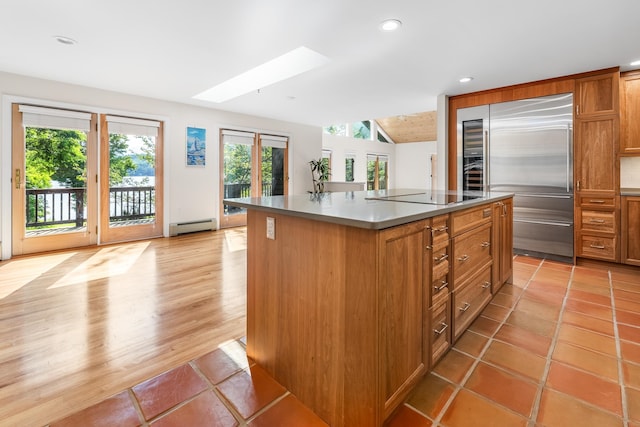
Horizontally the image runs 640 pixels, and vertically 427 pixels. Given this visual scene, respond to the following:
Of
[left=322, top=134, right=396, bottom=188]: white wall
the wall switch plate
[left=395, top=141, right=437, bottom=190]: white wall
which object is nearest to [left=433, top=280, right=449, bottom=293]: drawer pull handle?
the wall switch plate

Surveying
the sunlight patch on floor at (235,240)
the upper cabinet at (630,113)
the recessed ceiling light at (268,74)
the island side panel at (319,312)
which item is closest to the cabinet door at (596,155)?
the upper cabinet at (630,113)

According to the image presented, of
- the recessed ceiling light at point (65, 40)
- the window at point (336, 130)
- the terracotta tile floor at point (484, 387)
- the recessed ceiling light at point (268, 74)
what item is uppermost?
the window at point (336, 130)

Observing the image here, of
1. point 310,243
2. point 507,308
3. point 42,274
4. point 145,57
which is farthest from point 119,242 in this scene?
point 507,308

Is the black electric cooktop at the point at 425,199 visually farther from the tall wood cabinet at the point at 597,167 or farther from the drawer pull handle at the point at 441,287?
the tall wood cabinet at the point at 597,167

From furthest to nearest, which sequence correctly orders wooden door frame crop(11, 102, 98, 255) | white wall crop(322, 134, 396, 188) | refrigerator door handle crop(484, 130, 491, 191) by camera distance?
white wall crop(322, 134, 396, 188) → refrigerator door handle crop(484, 130, 491, 191) → wooden door frame crop(11, 102, 98, 255)

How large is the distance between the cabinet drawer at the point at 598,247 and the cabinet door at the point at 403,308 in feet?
11.2

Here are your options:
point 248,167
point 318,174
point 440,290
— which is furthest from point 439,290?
point 318,174

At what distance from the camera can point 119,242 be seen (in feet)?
16.0

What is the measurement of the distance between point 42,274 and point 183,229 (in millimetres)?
2306

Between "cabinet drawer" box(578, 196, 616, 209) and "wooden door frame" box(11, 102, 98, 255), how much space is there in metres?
6.54

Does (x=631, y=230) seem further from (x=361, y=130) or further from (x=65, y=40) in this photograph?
(x=361, y=130)

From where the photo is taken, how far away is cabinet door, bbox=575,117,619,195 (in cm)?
353

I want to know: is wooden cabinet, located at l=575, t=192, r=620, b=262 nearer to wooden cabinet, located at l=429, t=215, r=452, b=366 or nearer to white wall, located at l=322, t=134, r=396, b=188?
wooden cabinet, located at l=429, t=215, r=452, b=366

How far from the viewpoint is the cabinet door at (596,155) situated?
353cm
